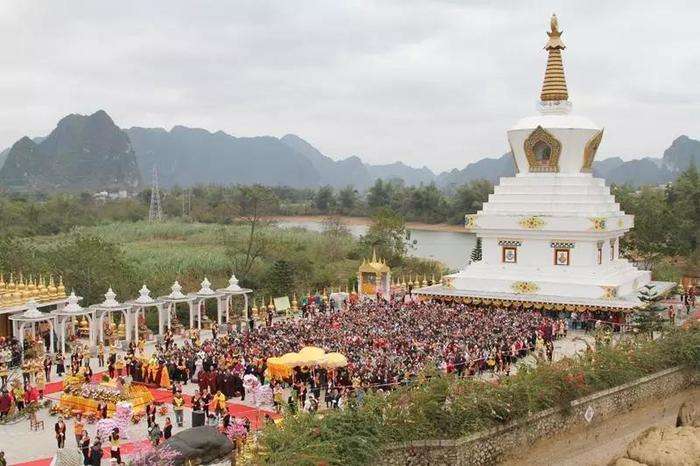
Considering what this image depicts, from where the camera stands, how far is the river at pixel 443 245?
62.4 meters

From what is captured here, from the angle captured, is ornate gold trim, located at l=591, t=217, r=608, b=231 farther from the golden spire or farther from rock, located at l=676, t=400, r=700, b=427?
rock, located at l=676, t=400, r=700, b=427

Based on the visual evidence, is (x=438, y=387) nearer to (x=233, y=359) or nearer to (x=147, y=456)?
(x=147, y=456)

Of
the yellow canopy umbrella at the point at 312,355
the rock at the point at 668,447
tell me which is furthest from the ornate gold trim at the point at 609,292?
the yellow canopy umbrella at the point at 312,355

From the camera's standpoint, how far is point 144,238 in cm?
6438

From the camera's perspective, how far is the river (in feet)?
205

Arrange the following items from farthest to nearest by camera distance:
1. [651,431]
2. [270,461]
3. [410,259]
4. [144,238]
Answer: [144,238], [410,259], [651,431], [270,461]

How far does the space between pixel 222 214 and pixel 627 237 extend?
46.6 m

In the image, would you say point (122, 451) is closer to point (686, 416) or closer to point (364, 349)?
point (364, 349)

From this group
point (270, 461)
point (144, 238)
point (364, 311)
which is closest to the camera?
point (270, 461)

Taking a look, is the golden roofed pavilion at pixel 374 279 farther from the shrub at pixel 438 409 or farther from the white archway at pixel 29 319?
the shrub at pixel 438 409

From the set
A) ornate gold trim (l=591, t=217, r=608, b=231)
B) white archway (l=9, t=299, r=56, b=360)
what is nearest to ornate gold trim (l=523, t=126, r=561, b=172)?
ornate gold trim (l=591, t=217, r=608, b=231)

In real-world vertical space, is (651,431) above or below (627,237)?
below

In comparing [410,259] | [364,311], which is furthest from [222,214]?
[364,311]

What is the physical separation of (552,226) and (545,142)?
362cm
